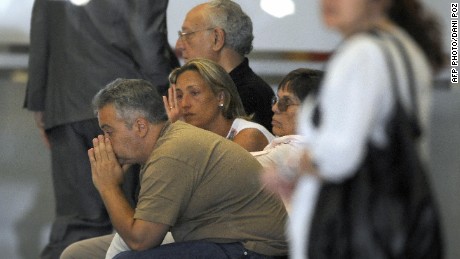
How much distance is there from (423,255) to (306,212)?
0.22 metres

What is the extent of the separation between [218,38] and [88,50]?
23.5 inches

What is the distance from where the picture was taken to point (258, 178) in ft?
10.4

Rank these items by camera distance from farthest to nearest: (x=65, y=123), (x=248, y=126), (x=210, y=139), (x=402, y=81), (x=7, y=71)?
(x=7, y=71) < (x=65, y=123) < (x=248, y=126) < (x=210, y=139) < (x=402, y=81)

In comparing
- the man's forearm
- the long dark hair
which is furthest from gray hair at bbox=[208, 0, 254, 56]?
the long dark hair

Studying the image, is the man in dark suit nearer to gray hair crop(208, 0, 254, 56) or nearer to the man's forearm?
Answer: gray hair crop(208, 0, 254, 56)

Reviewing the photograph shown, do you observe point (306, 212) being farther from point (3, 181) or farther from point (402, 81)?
point (3, 181)

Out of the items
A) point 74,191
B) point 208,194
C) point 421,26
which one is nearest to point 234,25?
point 74,191

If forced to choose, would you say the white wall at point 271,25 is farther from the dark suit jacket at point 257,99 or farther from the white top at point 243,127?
the white top at point 243,127

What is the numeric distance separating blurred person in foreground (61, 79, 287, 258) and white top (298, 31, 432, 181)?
1087 millimetres

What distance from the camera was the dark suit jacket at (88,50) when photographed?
172 inches

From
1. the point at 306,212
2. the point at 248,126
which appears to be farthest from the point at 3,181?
the point at 306,212

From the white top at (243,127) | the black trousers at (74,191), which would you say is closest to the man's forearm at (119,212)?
the white top at (243,127)

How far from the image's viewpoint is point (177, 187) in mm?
3014

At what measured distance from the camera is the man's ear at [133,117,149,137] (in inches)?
126
